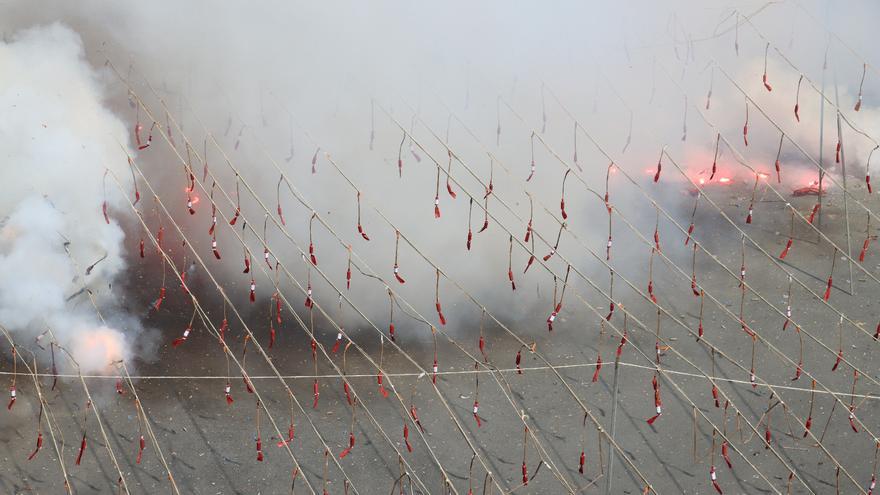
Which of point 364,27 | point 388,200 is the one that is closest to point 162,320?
point 388,200

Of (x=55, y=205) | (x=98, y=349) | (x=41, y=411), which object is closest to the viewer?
(x=41, y=411)

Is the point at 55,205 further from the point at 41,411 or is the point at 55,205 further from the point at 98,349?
the point at 41,411

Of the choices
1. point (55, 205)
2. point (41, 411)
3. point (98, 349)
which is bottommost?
point (41, 411)

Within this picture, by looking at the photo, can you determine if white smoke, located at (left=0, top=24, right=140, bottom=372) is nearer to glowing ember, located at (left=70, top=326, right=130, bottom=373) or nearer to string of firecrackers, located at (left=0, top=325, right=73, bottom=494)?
glowing ember, located at (left=70, top=326, right=130, bottom=373)

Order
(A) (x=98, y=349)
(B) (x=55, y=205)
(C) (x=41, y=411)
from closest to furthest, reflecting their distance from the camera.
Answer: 1. (C) (x=41, y=411)
2. (A) (x=98, y=349)
3. (B) (x=55, y=205)

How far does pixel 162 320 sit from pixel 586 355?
4.44m

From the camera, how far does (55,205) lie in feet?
41.7

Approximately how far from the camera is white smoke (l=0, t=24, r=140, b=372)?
12484 mm

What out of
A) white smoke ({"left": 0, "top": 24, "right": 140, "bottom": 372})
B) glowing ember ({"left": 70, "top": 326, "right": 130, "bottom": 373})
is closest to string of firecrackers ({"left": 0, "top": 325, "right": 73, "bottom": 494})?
white smoke ({"left": 0, "top": 24, "right": 140, "bottom": 372})

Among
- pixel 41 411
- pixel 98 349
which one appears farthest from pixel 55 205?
pixel 41 411

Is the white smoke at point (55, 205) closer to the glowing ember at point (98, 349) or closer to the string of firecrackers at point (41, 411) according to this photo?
the glowing ember at point (98, 349)

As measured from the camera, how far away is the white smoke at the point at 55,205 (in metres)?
12.5

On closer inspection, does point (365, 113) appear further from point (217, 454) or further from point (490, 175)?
point (217, 454)

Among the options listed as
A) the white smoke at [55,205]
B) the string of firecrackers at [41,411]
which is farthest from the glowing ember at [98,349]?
the string of firecrackers at [41,411]
